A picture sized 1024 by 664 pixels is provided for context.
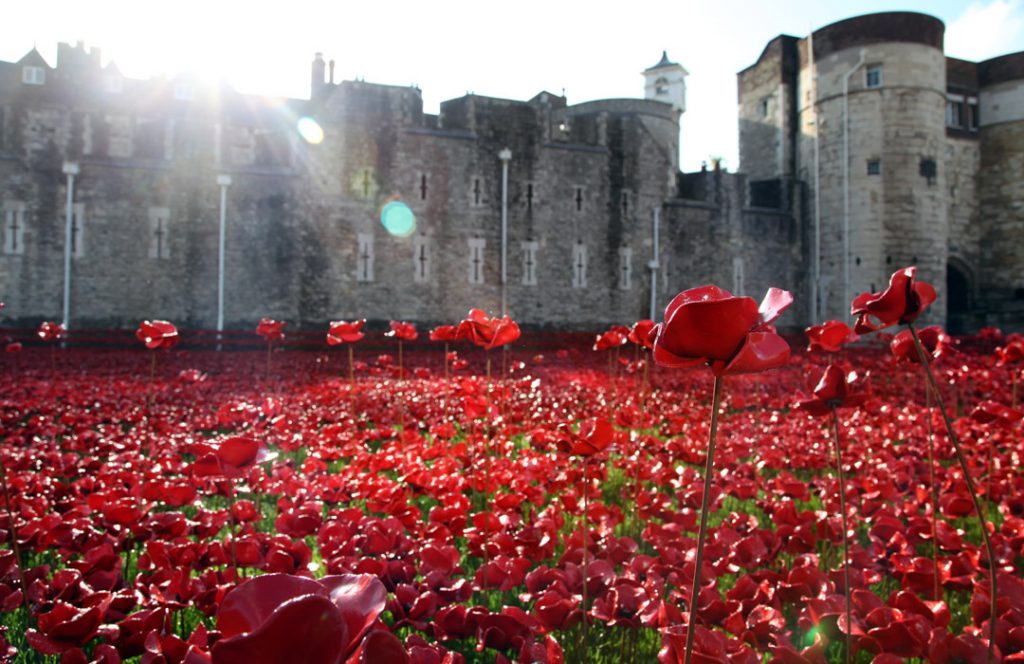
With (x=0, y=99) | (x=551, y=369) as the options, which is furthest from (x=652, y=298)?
(x=0, y=99)

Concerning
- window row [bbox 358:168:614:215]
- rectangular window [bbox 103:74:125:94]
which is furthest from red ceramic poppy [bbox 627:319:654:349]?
rectangular window [bbox 103:74:125:94]

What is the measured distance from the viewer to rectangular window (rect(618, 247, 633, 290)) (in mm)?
25844

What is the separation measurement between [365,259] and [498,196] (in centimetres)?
507

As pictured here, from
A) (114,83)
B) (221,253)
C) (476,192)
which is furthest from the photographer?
(114,83)

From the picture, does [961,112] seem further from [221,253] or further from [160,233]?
[160,233]

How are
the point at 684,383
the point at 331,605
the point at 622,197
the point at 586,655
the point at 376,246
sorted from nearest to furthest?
the point at 331,605 < the point at 586,655 < the point at 684,383 < the point at 376,246 < the point at 622,197

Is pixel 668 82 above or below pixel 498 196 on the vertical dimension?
above

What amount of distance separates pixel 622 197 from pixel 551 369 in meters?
14.2

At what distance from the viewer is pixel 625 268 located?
25.9 meters

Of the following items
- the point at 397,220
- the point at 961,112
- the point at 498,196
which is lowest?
A: the point at 397,220

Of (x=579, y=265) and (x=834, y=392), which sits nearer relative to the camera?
(x=834, y=392)

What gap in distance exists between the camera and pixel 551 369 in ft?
44.2

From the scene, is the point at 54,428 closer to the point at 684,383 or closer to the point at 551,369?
the point at 684,383

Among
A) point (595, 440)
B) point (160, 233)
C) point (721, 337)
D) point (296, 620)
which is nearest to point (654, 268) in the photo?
point (160, 233)
